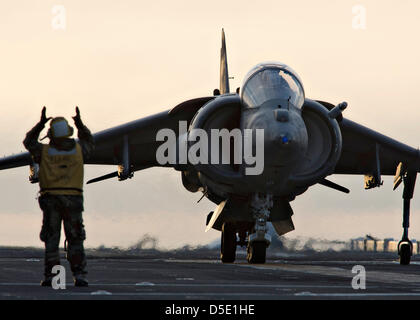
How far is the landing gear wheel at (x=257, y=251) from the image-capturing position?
1670 cm

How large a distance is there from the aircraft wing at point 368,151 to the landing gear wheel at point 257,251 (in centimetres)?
470

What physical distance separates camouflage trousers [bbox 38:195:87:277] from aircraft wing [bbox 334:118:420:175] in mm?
11731

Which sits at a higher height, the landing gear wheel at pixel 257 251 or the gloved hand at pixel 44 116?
the gloved hand at pixel 44 116

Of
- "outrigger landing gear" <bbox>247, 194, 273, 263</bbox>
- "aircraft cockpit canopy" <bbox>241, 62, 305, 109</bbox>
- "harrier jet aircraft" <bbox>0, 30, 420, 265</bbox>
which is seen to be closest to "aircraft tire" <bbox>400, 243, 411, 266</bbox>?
"harrier jet aircraft" <bbox>0, 30, 420, 265</bbox>

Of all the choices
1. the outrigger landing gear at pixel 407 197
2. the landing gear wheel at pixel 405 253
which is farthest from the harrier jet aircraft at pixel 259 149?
the landing gear wheel at pixel 405 253

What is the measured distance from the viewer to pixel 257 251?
55.1 ft

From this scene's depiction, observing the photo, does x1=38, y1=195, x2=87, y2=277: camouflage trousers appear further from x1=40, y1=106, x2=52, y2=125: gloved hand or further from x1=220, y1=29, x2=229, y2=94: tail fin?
x1=220, y1=29, x2=229, y2=94: tail fin

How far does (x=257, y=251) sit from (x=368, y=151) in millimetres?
5365

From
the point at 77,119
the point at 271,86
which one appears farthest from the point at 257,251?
the point at 77,119

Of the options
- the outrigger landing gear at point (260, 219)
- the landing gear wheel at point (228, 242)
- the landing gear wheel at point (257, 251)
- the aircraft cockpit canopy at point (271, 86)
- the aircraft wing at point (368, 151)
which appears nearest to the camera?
the aircraft cockpit canopy at point (271, 86)

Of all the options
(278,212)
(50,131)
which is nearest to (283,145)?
(278,212)

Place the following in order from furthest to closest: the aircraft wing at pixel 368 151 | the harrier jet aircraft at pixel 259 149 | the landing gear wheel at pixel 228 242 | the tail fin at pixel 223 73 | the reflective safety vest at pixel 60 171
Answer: the tail fin at pixel 223 73 → the aircraft wing at pixel 368 151 → the landing gear wheel at pixel 228 242 → the harrier jet aircraft at pixel 259 149 → the reflective safety vest at pixel 60 171

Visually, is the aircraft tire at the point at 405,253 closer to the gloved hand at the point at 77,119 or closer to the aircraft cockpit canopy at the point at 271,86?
the aircraft cockpit canopy at the point at 271,86

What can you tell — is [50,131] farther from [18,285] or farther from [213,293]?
[213,293]
